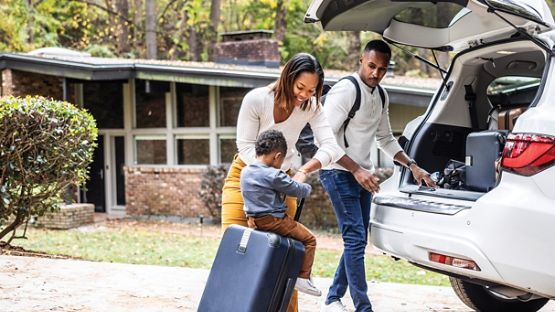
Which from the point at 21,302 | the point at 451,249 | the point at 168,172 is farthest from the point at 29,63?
the point at 451,249

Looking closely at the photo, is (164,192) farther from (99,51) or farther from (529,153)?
(529,153)

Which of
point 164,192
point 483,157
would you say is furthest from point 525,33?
point 164,192

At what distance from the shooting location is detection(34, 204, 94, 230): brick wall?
15258mm

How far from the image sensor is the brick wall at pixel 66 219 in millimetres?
15258

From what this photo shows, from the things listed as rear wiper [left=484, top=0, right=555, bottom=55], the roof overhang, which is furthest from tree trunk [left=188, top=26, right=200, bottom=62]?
rear wiper [left=484, top=0, right=555, bottom=55]

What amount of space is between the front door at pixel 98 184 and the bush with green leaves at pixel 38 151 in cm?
939

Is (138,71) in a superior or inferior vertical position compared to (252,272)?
superior

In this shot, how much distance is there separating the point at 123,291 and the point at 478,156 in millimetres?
3013

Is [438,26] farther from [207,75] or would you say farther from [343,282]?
[207,75]

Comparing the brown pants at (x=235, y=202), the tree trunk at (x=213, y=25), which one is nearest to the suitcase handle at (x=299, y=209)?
the brown pants at (x=235, y=202)

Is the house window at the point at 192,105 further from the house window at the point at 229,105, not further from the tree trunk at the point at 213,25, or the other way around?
the tree trunk at the point at 213,25

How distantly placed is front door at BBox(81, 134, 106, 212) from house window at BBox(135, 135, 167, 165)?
1.20m

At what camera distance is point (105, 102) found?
18672 mm

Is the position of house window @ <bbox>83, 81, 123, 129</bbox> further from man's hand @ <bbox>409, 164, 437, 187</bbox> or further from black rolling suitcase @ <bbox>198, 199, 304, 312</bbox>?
black rolling suitcase @ <bbox>198, 199, 304, 312</bbox>
